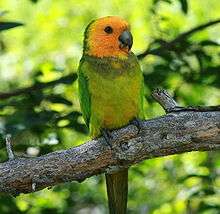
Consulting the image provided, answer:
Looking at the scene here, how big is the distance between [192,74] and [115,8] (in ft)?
13.2

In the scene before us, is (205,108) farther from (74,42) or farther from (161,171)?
(74,42)

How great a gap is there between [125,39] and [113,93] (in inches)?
20.4

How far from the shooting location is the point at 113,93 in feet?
13.8

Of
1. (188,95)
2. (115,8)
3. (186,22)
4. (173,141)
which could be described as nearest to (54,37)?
(115,8)

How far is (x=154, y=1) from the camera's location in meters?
4.71

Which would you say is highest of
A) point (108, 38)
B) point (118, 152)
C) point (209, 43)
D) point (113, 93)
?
point (108, 38)

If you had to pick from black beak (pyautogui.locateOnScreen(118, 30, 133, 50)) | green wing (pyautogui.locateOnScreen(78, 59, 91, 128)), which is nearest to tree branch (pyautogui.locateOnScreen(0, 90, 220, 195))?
green wing (pyautogui.locateOnScreen(78, 59, 91, 128))

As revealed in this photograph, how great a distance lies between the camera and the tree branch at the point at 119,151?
3.46m

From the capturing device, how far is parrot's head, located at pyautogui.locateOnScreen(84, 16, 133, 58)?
4.55 metres

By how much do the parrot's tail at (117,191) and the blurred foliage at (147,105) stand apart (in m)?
0.50

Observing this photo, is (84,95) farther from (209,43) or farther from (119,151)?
(209,43)

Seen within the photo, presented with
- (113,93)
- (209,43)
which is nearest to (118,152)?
(113,93)

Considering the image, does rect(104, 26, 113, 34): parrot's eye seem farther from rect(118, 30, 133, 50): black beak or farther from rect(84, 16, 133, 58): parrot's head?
rect(118, 30, 133, 50): black beak

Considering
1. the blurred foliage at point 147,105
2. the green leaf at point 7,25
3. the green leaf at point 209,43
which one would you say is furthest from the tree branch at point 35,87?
the green leaf at point 209,43
